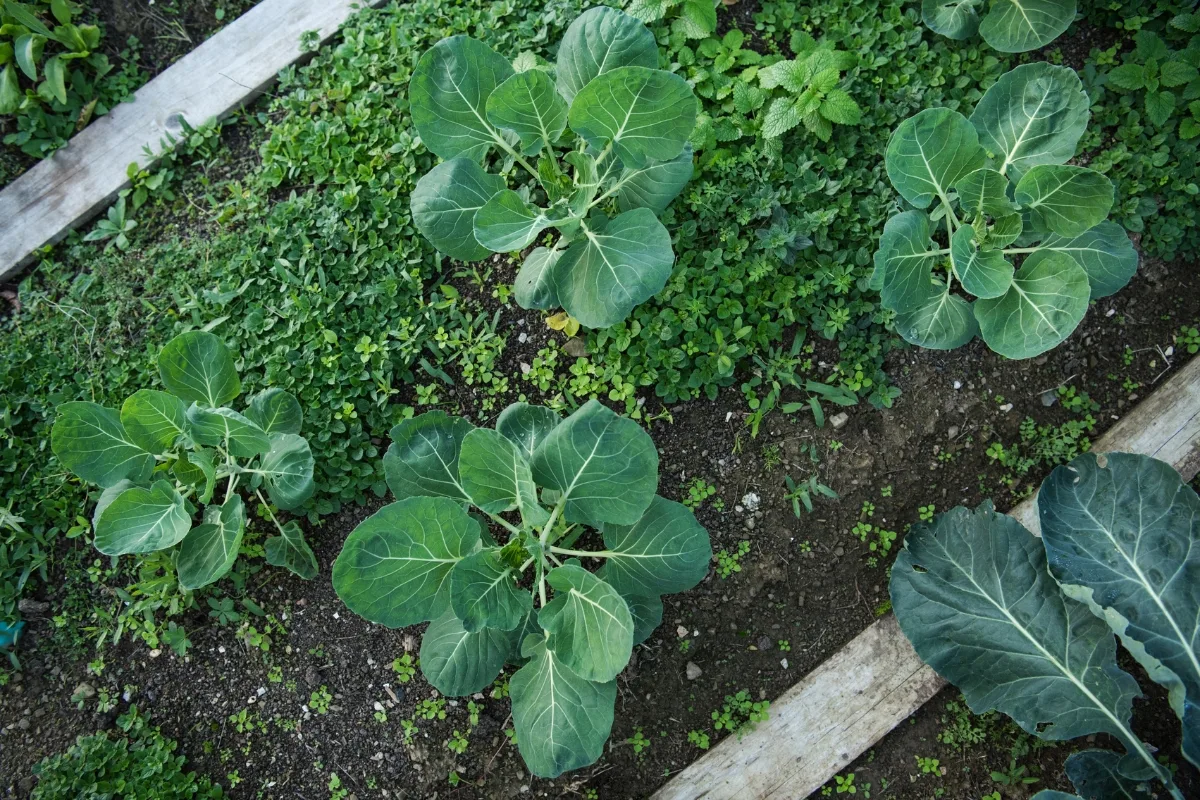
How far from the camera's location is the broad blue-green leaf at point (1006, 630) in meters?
2.81

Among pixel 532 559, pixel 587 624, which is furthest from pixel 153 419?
pixel 587 624

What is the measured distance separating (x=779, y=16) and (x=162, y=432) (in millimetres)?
2817

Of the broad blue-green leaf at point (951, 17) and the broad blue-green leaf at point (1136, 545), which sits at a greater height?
the broad blue-green leaf at point (951, 17)

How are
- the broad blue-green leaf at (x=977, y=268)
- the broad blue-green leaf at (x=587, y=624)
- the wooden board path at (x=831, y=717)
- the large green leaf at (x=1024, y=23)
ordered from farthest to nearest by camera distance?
1. the large green leaf at (x=1024, y=23)
2. the wooden board path at (x=831, y=717)
3. the broad blue-green leaf at (x=977, y=268)
4. the broad blue-green leaf at (x=587, y=624)

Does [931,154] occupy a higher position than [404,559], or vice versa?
[931,154]

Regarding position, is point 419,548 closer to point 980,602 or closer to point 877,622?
point 877,622

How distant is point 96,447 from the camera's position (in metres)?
2.79

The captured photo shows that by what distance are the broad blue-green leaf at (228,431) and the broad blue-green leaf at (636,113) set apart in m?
1.42

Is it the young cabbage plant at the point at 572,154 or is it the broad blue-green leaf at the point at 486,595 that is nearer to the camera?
the broad blue-green leaf at the point at 486,595

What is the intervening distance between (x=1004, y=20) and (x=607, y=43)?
163cm

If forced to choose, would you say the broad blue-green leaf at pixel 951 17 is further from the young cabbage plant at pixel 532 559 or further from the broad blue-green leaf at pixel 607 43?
the young cabbage plant at pixel 532 559

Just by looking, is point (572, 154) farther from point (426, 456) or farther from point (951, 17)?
point (951, 17)

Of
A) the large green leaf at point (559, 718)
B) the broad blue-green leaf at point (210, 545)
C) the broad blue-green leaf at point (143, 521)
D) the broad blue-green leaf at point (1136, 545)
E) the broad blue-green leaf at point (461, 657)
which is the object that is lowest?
the broad blue-green leaf at point (1136, 545)

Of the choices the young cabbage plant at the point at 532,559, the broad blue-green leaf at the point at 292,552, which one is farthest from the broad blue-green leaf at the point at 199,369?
the young cabbage plant at the point at 532,559
